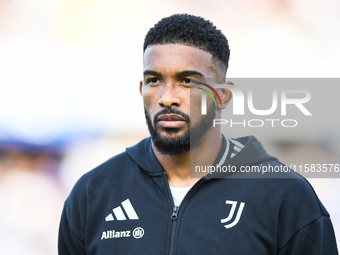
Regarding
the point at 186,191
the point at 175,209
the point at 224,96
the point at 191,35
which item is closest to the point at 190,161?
the point at 186,191

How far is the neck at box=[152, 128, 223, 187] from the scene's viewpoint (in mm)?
1666

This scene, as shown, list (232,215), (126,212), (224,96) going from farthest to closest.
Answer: (224,96)
(126,212)
(232,215)

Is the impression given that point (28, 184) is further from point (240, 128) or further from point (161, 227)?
point (161, 227)

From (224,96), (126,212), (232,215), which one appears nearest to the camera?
(232,215)

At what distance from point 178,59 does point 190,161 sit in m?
0.44

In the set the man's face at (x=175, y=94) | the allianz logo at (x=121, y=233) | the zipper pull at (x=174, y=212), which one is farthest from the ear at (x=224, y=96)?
the allianz logo at (x=121, y=233)

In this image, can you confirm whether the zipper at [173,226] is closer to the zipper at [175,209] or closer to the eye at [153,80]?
the zipper at [175,209]

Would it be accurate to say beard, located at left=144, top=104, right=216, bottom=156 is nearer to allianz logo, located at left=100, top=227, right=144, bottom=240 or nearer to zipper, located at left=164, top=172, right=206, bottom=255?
zipper, located at left=164, top=172, right=206, bottom=255

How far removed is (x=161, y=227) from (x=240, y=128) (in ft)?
7.08

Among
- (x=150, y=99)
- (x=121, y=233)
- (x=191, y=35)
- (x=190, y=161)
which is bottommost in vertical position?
(x=121, y=233)

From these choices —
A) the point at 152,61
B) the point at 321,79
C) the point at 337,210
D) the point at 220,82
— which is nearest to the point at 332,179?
the point at 337,210

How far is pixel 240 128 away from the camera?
3539 millimetres

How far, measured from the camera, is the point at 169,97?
1563 mm

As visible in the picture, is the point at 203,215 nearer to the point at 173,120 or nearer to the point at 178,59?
the point at 173,120
